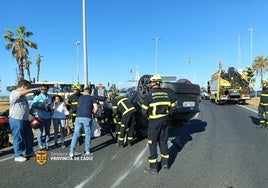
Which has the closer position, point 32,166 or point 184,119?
point 32,166

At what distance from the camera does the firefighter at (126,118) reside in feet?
28.2

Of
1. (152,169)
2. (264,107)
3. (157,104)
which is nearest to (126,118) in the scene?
(157,104)

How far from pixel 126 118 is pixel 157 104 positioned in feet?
7.56

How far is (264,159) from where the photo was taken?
7.19 m

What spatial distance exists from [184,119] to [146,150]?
1.83 metres

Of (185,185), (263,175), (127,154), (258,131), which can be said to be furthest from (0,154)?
(258,131)

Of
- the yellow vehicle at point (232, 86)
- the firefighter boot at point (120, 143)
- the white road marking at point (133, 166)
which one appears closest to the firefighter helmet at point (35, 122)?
the firefighter boot at point (120, 143)

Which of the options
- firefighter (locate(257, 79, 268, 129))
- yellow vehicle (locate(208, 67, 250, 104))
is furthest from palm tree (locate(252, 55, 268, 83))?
firefighter (locate(257, 79, 268, 129))

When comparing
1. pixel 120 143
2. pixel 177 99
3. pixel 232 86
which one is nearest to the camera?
pixel 120 143

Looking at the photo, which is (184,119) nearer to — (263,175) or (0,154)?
(263,175)

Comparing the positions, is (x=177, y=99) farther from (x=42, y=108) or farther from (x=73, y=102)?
(x=42, y=108)

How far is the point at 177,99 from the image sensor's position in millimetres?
9016

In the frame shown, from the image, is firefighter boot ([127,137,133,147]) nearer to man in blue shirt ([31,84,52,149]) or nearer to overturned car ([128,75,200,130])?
overturned car ([128,75,200,130])

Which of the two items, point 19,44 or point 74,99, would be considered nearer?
point 74,99
